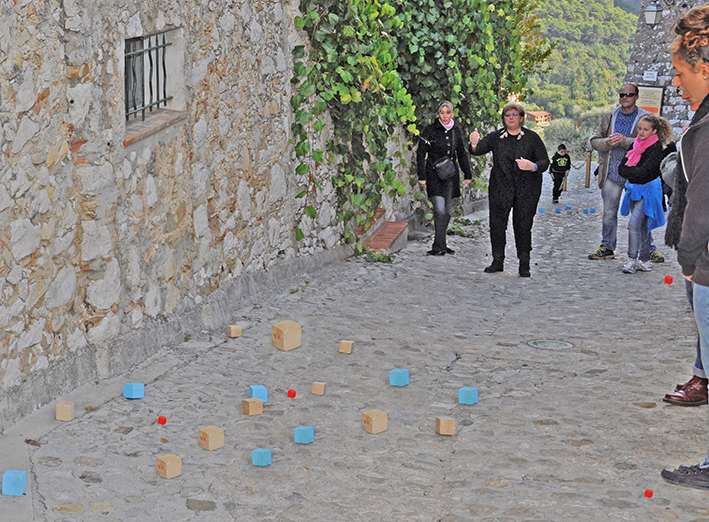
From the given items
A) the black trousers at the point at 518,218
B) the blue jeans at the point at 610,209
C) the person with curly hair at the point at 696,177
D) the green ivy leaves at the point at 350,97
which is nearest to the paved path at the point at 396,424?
the person with curly hair at the point at 696,177

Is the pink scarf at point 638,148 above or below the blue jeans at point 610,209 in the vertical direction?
above

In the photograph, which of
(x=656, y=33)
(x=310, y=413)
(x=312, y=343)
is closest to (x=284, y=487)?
(x=310, y=413)

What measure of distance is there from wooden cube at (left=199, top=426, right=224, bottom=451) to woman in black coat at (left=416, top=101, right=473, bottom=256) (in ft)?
18.8

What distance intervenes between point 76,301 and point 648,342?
3758 mm

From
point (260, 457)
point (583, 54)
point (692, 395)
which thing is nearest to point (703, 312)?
point (692, 395)

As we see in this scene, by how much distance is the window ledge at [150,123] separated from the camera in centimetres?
512

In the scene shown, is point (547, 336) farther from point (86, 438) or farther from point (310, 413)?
point (86, 438)

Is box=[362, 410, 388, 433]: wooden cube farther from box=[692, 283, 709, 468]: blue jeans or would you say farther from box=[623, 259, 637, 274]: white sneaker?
box=[623, 259, 637, 274]: white sneaker

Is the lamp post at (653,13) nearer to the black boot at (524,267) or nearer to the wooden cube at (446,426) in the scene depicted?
the black boot at (524,267)

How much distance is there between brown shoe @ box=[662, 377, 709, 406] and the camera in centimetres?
487

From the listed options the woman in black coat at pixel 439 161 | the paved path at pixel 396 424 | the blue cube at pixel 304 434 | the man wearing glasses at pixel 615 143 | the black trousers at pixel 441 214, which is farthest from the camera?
the black trousers at pixel 441 214

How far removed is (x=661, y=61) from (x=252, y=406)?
18.6 meters

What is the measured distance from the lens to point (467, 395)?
4.93 meters

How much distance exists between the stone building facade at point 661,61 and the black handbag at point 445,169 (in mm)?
12332
